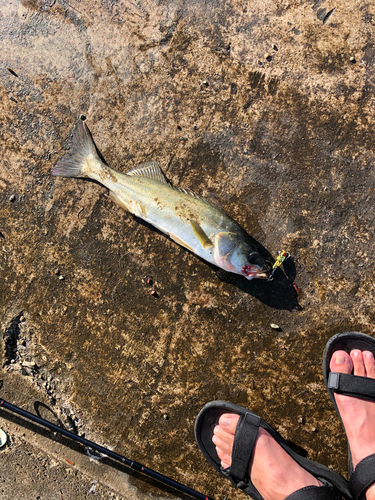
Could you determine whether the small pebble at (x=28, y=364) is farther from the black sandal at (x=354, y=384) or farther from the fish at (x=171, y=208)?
the black sandal at (x=354, y=384)

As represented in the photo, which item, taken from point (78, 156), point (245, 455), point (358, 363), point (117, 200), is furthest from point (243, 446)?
point (78, 156)

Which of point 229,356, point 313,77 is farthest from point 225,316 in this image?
point 313,77

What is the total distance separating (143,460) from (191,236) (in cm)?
230

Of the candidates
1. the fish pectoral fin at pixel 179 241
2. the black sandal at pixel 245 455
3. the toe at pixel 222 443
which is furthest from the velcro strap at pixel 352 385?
the fish pectoral fin at pixel 179 241

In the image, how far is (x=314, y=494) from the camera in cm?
248

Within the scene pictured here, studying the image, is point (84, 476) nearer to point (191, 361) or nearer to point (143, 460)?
point (143, 460)

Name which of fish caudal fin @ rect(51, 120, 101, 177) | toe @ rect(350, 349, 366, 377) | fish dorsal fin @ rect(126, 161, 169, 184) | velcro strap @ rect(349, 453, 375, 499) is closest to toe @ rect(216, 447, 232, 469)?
velcro strap @ rect(349, 453, 375, 499)

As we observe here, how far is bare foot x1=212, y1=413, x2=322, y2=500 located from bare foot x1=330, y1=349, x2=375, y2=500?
19.6 inches

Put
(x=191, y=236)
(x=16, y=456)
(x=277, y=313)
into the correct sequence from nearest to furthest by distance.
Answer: (x=191, y=236)
(x=277, y=313)
(x=16, y=456)

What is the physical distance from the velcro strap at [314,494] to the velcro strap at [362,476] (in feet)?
0.61

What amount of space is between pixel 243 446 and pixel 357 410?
1093 millimetres

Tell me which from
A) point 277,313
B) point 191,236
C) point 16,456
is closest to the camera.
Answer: point 191,236

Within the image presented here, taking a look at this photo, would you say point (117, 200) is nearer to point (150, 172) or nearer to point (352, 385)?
point (150, 172)

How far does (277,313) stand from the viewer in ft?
9.32
